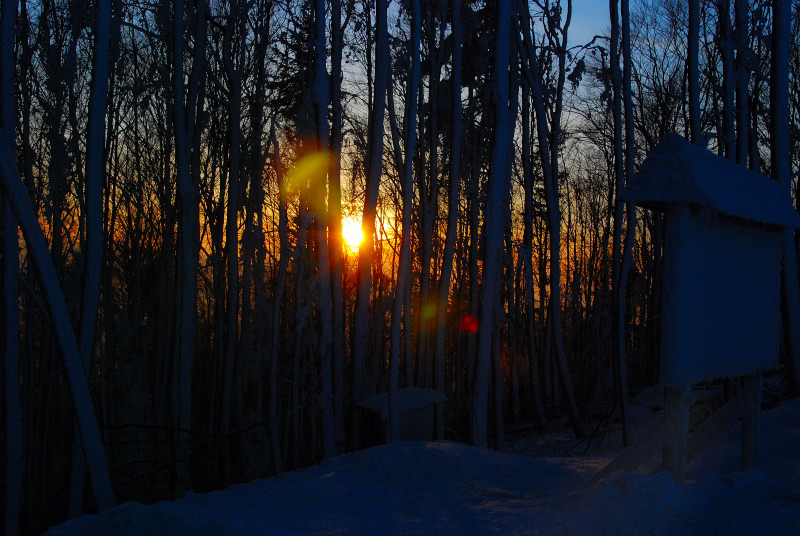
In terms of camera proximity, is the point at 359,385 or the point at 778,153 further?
the point at 778,153

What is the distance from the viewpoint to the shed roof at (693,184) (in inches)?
166

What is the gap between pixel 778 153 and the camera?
10109mm

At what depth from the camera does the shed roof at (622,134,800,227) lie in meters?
4.22

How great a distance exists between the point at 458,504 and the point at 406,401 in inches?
151

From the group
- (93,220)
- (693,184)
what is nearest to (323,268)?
(93,220)

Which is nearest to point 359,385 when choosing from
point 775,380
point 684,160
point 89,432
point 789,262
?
point 89,432

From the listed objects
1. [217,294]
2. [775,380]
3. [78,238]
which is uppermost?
[78,238]

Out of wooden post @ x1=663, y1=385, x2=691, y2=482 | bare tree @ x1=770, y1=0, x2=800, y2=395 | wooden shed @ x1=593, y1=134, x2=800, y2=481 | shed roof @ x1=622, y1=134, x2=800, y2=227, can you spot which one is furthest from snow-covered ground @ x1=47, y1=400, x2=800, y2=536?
bare tree @ x1=770, y1=0, x2=800, y2=395

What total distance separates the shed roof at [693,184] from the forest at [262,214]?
3649mm

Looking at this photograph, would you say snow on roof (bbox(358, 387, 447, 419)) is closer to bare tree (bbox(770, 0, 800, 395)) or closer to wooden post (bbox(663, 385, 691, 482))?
wooden post (bbox(663, 385, 691, 482))

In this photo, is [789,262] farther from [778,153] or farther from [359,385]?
[359,385]

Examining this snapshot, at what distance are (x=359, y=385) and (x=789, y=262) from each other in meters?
7.12

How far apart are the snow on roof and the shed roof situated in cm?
486

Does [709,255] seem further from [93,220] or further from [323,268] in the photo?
[93,220]
